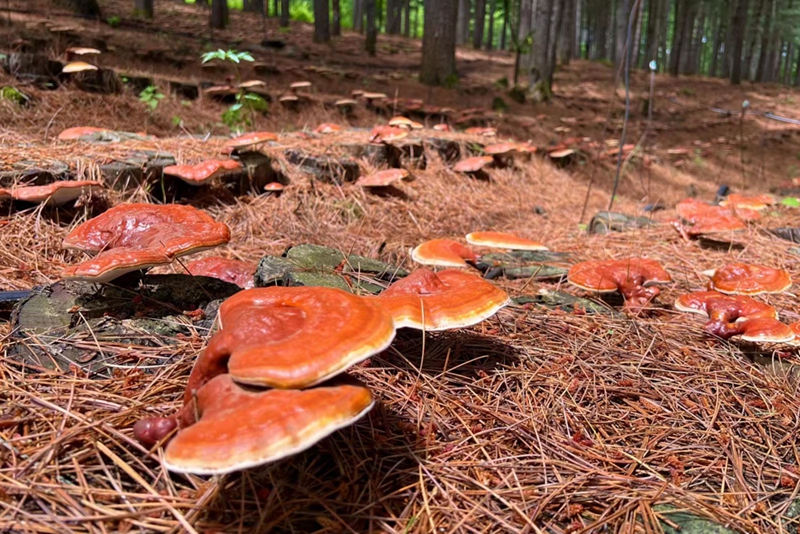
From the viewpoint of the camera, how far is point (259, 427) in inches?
48.3

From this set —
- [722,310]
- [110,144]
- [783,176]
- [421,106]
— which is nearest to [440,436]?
[722,310]

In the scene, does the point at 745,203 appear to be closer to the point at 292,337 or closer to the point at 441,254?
the point at 441,254

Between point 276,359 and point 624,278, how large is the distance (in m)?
2.84

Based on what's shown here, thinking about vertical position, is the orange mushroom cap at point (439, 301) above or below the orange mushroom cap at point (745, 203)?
above

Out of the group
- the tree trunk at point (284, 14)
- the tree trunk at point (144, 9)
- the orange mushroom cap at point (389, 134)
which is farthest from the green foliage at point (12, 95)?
the tree trunk at point (284, 14)

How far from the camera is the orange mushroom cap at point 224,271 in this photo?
9.71 feet

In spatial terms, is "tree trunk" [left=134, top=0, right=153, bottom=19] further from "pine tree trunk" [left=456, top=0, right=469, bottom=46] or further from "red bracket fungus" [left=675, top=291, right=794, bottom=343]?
"pine tree trunk" [left=456, top=0, right=469, bottom=46]

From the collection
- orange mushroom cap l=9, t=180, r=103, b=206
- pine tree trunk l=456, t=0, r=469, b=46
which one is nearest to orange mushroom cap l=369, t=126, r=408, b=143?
orange mushroom cap l=9, t=180, r=103, b=206

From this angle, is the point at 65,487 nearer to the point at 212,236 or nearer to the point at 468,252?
the point at 212,236

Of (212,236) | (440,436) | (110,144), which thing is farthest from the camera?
(110,144)

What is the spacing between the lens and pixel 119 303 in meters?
2.53

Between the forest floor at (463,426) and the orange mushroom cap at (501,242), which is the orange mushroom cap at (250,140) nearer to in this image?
the forest floor at (463,426)

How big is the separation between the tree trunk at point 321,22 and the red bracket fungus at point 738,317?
2023cm

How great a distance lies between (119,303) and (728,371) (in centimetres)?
316
